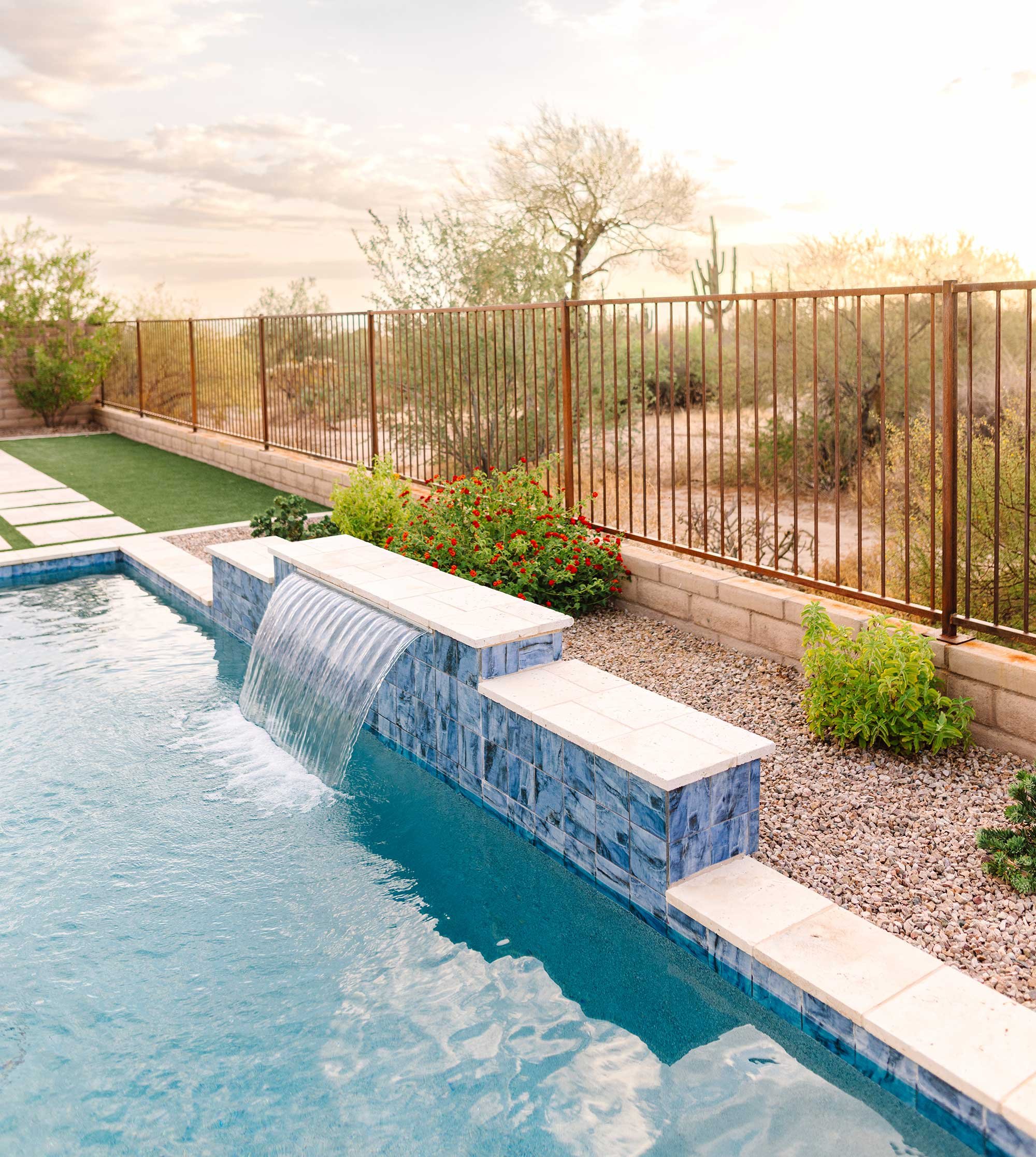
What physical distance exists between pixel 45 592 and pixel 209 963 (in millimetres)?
5178

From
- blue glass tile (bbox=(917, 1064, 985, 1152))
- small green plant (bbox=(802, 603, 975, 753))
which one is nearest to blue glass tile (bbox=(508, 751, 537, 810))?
small green plant (bbox=(802, 603, 975, 753))

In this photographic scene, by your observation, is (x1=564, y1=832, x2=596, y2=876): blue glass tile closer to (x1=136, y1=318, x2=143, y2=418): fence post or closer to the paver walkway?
the paver walkway

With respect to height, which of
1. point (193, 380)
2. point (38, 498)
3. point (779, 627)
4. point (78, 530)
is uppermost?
point (193, 380)

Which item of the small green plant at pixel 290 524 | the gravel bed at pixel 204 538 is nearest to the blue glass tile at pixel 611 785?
the small green plant at pixel 290 524

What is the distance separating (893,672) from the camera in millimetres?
4254

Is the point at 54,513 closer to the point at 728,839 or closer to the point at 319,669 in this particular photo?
the point at 319,669

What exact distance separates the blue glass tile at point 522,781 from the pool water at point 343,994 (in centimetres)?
16

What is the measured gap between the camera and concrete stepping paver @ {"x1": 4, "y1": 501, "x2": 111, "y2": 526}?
9773 mm

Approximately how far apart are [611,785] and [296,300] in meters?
23.0

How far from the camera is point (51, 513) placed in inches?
398

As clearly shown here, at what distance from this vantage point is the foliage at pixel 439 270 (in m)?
13.9

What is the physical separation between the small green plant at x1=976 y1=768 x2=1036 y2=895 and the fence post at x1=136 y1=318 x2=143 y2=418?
15.1 metres

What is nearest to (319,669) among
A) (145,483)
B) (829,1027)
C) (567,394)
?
(567,394)

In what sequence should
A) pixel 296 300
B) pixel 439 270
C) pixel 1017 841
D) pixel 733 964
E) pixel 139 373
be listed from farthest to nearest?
pixel 296 300 → pixel 139 373 → pixel 439 270 → pixel 1017 841 → pixel 733 964
